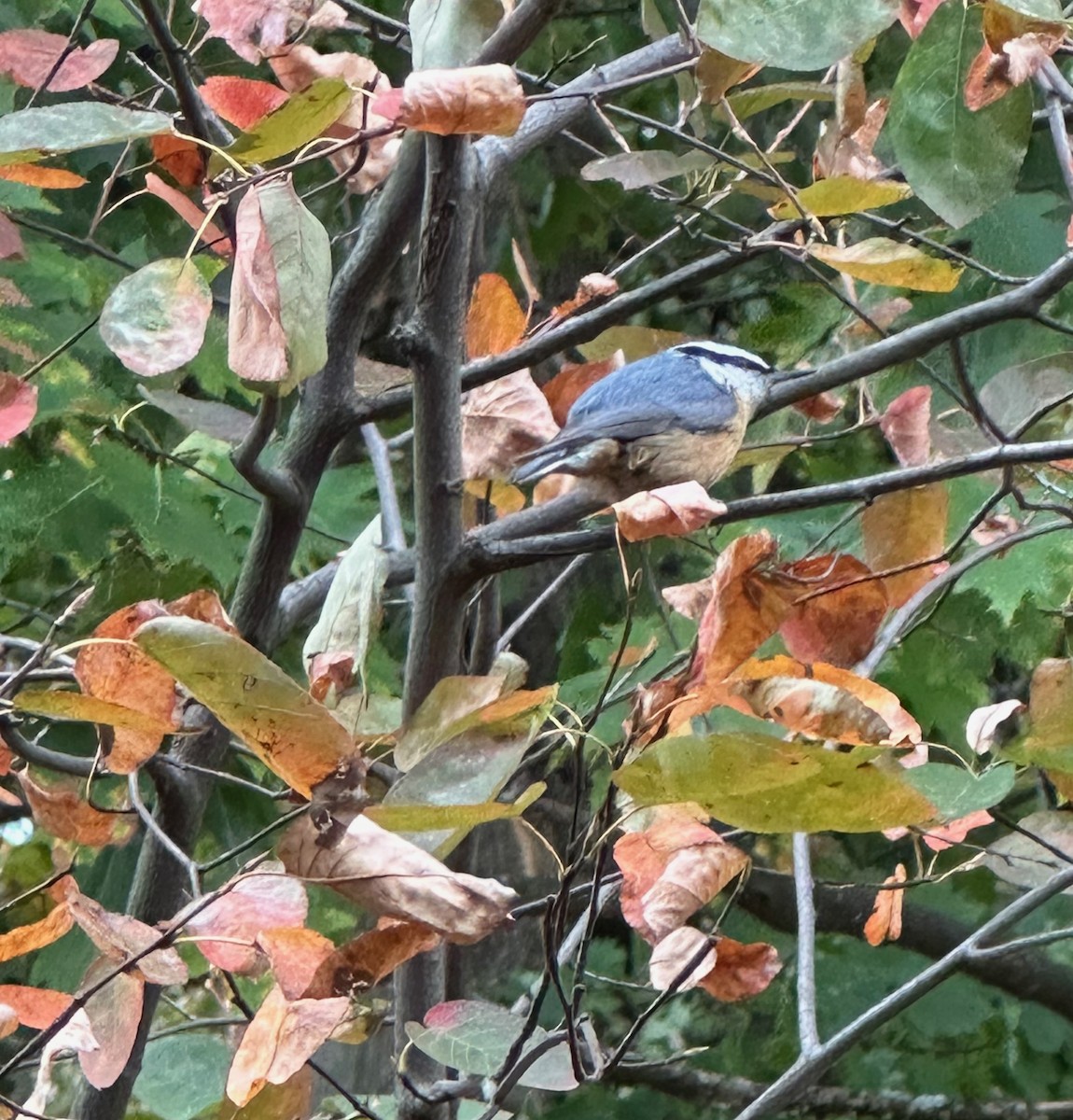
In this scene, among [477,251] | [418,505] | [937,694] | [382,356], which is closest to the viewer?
[418,505]

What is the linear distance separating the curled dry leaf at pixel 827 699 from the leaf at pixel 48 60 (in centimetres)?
68

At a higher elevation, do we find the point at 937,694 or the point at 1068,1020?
the point at 937,694

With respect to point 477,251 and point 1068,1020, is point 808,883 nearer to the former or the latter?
point 477,251

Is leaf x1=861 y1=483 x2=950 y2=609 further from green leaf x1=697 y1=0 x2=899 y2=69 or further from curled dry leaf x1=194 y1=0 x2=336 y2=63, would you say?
curled dry leaf x1=194 y1=0 x2=336 y2=63

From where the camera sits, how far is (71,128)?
0.64 m

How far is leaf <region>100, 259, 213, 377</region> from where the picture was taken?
694mm

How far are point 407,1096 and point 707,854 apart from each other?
15.8 inches

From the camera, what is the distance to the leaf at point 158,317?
27.3 inches

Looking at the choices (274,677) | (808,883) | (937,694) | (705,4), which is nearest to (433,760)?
(274,677)

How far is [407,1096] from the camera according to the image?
40.8 inches

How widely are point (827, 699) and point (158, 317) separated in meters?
0.41

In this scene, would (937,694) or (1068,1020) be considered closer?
(937,694)

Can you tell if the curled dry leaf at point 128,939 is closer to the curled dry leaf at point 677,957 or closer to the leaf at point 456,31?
the curled dry leaf at point 677,957

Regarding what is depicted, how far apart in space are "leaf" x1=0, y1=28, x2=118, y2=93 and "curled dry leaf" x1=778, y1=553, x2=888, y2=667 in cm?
66
